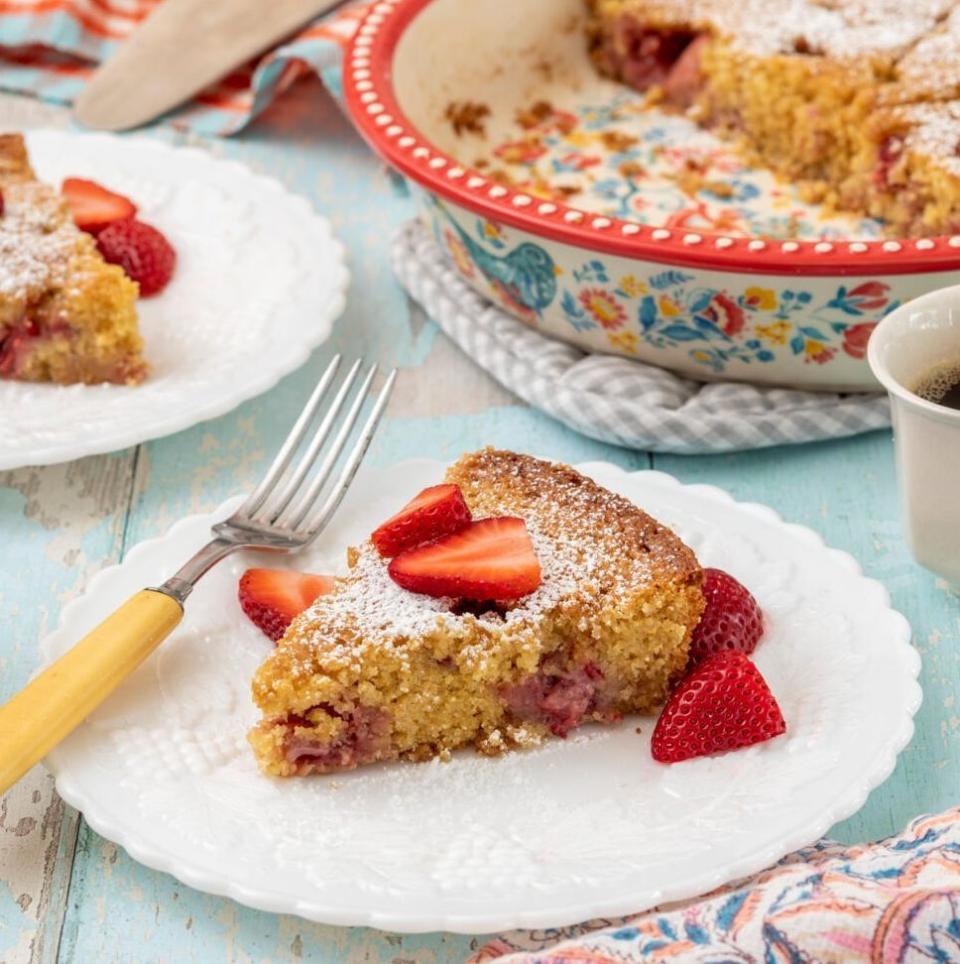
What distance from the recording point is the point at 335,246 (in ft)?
9.71

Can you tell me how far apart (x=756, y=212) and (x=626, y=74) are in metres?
0.66

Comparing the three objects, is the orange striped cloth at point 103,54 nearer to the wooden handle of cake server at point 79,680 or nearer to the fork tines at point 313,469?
the fork tines at point 313,469

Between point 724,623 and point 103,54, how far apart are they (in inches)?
98.1

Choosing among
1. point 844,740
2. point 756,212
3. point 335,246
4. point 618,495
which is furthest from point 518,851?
point 756,212

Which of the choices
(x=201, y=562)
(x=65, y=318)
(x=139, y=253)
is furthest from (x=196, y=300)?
(x=201, y=562)

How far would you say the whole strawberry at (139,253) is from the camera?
112 inches

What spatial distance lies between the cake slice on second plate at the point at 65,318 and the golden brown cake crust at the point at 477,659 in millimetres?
875

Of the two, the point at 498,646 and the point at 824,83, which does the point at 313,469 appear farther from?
the point at 824,83

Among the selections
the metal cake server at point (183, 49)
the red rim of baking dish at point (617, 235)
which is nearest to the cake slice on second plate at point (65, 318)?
the red rim of baking dish at point (617, 235)

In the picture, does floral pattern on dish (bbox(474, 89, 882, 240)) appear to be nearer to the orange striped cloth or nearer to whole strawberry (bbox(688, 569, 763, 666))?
the orange striped cloth

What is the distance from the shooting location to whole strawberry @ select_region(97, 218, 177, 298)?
286cm

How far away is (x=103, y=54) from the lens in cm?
375

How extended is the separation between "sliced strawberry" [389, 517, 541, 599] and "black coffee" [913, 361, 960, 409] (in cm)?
61

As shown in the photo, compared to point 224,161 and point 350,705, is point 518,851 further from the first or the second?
point 224,161
